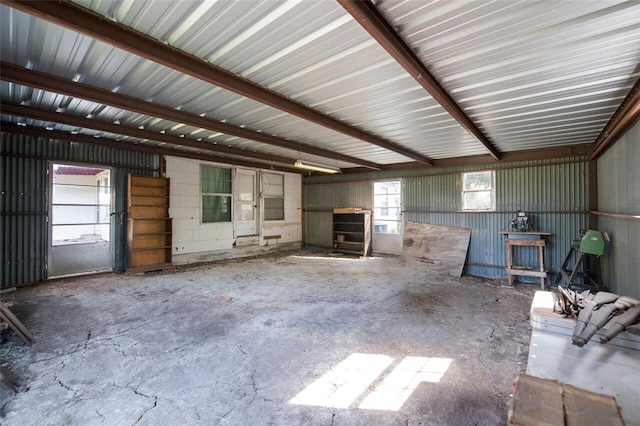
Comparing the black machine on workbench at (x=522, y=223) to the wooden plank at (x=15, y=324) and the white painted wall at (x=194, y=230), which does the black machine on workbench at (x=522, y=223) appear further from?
the wooden plank at (x=15, y=324)

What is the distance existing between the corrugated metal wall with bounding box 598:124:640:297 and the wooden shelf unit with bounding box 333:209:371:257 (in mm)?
5206

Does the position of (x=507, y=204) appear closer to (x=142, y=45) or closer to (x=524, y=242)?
(x=524, y=242)

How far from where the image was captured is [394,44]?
219cm

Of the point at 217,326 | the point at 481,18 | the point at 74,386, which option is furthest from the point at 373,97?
the point at 74,386

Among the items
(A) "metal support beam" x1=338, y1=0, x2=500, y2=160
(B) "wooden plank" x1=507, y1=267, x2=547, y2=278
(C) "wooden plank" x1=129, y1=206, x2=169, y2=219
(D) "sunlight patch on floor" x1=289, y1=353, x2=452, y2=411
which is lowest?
(D) "sunlight patch on floor" x1=289, y1=353, x2=452, y2=411

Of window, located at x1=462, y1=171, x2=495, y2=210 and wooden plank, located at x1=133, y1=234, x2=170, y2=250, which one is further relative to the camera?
window, located at x1=462, y1=171, x2=495, y2=210

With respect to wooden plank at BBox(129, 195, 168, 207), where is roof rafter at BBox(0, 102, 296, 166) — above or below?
above

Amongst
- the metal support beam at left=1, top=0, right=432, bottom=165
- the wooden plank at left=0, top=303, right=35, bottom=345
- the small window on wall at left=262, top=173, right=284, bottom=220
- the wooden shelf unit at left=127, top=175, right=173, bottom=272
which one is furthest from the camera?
the small window on wall at left=262, top=173, right=284, bottom=220

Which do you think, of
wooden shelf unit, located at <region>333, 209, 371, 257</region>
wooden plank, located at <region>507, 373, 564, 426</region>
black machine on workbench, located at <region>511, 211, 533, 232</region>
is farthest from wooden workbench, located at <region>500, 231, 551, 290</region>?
wooden plank, located at <region>507, 373, 564, 426</region>

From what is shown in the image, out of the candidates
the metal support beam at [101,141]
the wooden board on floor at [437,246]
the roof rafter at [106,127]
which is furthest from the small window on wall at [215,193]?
the wooden board on floor at [437,246]

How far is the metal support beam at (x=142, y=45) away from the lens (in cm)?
193

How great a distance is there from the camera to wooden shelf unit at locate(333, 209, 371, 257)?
8.70m

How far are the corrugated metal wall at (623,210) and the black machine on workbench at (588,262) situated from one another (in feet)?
0.44

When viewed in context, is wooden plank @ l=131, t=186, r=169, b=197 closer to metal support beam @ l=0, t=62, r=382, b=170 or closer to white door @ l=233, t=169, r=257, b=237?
white door @ l=233, t=169, r=257, b=237
